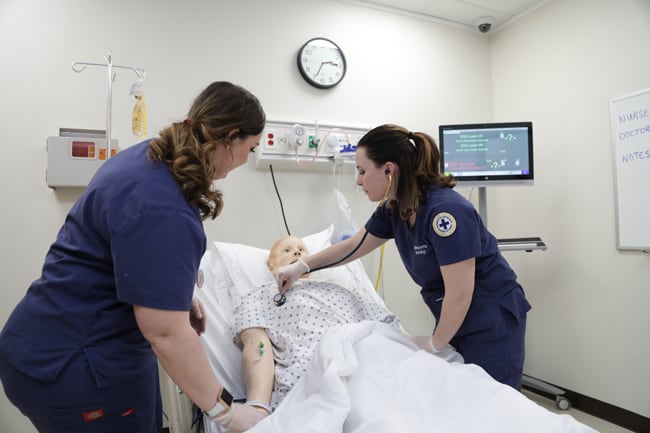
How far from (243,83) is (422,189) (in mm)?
1330

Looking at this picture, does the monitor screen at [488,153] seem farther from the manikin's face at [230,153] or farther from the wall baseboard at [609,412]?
the manikin's face at [230,153]

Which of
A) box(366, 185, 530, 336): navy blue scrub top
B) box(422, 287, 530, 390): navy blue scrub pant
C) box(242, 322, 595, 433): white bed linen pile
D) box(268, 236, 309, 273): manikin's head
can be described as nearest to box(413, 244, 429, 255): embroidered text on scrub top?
box(366, 185, 530, 336): navy blue scrub top

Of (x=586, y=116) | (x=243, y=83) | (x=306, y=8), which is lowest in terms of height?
(x=586, y=116)

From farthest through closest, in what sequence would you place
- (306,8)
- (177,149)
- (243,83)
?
(306,8)
(243,83)
(177,149)

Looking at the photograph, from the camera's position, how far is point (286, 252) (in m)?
1.93

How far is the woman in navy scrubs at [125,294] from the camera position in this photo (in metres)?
0.78

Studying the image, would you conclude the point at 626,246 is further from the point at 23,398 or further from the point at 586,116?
the point at 23,398

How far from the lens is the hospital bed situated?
2.92 ft

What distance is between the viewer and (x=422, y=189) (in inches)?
56.4

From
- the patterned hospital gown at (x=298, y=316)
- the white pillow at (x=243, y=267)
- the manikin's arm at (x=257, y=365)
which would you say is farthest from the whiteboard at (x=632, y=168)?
the manikin's arm at (x=257, y=365)

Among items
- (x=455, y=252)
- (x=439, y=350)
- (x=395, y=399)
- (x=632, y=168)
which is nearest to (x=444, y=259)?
(x=455, y=252)

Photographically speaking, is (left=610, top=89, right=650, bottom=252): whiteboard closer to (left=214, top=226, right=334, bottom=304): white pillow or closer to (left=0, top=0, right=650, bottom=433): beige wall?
(left=0, top=0, right=650, bottom=433): beige wall

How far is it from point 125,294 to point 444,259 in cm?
91

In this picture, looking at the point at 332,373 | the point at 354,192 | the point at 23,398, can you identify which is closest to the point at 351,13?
the point at 354,192
